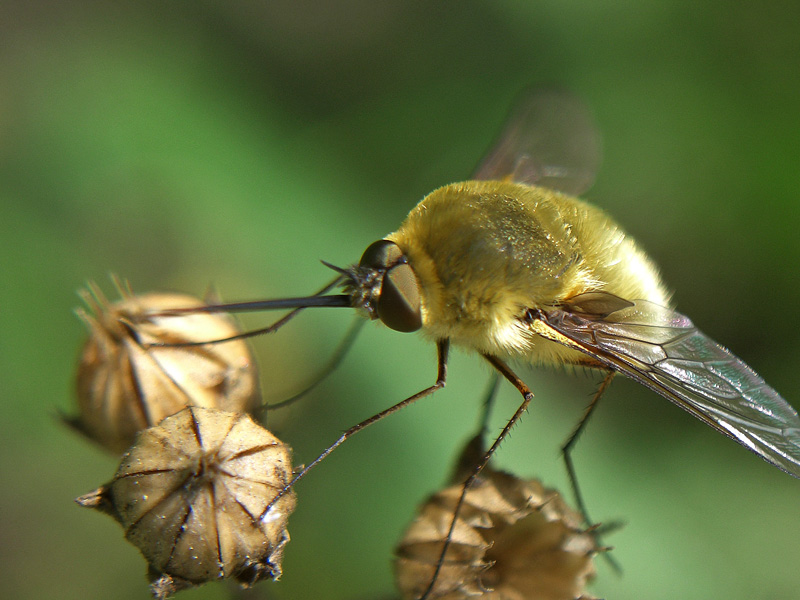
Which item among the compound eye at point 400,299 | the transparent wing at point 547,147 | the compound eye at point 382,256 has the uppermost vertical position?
the transparent wing at point 547,147

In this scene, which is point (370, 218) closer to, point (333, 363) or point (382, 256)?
point (333, 363)

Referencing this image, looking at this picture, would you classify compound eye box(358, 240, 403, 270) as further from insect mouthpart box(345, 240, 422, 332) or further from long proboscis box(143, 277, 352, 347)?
long proboscis box(143, 277, 352, 347)

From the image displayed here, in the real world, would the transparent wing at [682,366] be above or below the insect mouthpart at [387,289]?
below

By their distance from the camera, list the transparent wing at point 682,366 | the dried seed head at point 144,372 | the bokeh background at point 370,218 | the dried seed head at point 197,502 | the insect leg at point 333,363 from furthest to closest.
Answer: the bokeh background at point 370,218
the insect leg at point 333,363
the dried seed head at point 144,372
the transparent wing at point 682,366
the dried seed head at point 197,502

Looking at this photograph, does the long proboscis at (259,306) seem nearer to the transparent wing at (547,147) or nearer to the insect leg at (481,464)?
the insect leg at (481,464)

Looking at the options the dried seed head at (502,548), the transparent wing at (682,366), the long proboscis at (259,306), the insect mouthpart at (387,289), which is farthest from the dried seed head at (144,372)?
the transparent wing at (682,366)

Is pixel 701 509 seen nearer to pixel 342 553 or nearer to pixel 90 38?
pixel 342 553

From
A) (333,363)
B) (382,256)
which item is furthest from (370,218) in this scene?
(382,256)
